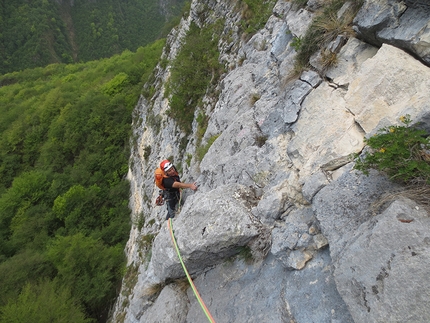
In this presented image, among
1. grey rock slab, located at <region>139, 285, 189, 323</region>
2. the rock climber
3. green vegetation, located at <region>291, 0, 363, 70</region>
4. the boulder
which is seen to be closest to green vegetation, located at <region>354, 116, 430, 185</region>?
Answer: the boulder

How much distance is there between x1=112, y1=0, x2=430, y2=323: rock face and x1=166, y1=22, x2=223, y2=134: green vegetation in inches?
194

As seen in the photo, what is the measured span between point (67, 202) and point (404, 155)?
25201 mm

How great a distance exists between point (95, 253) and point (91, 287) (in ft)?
6.95

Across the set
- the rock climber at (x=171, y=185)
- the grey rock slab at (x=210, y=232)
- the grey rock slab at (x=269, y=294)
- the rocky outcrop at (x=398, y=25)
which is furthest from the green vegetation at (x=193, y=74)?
the grey rock slab at (x=269, y=294)

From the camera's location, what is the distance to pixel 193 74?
39.7ft

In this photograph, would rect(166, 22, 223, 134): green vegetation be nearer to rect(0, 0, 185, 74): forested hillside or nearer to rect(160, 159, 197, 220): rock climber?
rect(160, 159, 197, 220): rock climber

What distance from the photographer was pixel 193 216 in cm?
496

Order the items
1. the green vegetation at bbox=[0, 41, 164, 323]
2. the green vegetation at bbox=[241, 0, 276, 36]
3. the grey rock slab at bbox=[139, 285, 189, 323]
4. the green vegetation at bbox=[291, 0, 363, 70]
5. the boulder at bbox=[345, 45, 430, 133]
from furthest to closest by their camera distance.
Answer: the green vegetation at bbox=[0, 41, 164, 323] < the green vegetation at bbox=[241, 0, 276, 36] < the green vegetation at bbox=[291, 0, 363, 70] < the grey rock slab at bbox=[139, 285, 189, 323] < the boulder at bbox=[345, 45, 430, 133]

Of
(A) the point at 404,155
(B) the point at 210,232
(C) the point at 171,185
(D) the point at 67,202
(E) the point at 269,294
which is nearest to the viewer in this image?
(A) the point at 404,155

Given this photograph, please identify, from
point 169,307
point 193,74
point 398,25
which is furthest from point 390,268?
point 193,74

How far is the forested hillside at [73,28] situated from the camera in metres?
95.7

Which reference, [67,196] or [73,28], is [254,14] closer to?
[67,196]

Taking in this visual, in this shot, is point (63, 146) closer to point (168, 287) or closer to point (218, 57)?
point (218, 57)

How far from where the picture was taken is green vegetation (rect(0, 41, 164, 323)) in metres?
15.8
